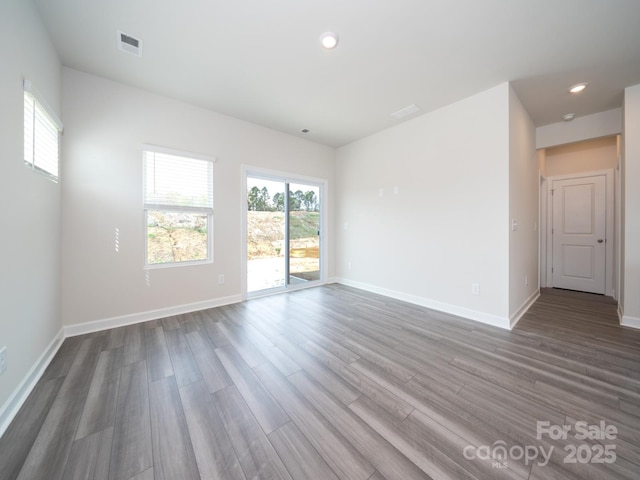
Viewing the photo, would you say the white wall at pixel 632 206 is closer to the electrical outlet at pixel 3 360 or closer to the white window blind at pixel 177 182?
the white window blind at pixel 177 182

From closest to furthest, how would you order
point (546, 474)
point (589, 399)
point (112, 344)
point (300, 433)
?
point (546, 474) → point (300, 433) → point (589, 399) → point (112, 344)

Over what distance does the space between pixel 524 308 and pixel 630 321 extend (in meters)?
0.93

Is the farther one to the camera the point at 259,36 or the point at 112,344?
the point at 112,344

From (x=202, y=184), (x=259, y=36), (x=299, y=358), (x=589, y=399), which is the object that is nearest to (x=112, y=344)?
(x=299, y=358)

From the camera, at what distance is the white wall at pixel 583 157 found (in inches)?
155

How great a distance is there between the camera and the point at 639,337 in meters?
2.42

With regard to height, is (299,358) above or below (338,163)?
below

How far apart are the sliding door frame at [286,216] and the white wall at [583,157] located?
4.27 metres

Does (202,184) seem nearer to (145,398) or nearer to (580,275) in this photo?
(145,398)

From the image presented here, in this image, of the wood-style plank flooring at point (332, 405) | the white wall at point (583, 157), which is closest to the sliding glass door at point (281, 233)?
the wood-style plank flooring at point (332, 405)

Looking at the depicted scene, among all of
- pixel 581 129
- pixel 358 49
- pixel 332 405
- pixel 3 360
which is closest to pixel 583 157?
pixel 581 129

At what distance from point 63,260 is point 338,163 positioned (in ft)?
14.3

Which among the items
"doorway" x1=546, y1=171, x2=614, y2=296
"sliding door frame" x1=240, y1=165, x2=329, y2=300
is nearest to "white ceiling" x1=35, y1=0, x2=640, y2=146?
"sliding door frame" x1=240, y1=165, x2=329, y2=300

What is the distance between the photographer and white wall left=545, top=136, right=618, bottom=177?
3.93 meters
